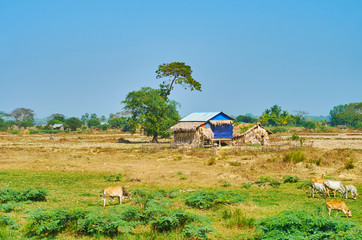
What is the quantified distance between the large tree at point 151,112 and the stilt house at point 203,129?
828cm

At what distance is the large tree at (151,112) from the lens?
52.5 m

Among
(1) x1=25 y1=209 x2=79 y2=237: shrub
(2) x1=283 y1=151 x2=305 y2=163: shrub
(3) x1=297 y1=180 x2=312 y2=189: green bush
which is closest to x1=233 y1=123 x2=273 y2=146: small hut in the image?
(2) x1=283 y1=151 x2=305 y2=163: shrub

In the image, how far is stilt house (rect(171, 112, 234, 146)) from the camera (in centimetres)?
4112

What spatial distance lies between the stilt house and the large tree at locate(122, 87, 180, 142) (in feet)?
27.2

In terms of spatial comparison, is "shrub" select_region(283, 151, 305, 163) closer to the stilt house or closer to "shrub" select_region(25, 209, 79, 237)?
the stilt house

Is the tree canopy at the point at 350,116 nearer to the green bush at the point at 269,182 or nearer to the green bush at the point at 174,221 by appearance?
the green bush at the point at 269,182


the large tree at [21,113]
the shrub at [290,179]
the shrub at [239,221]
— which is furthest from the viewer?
the large tree at [21,113]

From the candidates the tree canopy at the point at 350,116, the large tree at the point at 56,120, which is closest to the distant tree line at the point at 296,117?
the tree canopy at the point at 350,116

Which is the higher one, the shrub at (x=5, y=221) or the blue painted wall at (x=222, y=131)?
the blue painted wall at (x=222, y=131)

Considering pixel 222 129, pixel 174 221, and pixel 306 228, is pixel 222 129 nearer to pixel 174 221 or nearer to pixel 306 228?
pixel 174 221

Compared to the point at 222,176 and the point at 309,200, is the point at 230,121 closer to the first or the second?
the point at 222,176

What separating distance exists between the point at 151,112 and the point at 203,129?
51.0ft

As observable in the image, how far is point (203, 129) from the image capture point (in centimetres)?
4125

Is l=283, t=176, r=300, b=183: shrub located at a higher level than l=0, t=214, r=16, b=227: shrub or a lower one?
lower
